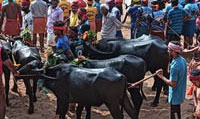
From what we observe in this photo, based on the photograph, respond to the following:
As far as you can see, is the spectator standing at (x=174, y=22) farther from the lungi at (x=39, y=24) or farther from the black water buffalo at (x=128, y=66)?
the lungi at (x=39, y=24)

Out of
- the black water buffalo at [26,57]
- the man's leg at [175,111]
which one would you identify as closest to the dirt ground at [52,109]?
the black water buffalo at [26,57]

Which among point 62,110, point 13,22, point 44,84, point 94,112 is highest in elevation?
point 13,22

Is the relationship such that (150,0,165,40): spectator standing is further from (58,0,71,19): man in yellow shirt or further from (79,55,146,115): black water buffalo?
(79,55,146,115): black water buffalo

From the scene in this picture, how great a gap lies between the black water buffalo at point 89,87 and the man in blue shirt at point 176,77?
35.3 inches

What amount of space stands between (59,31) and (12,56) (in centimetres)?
169

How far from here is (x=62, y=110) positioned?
7.29m

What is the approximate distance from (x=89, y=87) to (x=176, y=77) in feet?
5.49

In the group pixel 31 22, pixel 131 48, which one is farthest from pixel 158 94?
pixel 31 22

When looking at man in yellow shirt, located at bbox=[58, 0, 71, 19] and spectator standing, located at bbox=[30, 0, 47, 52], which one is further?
man in yellow shirt, located at bbox=[58, 0, 71, 19]

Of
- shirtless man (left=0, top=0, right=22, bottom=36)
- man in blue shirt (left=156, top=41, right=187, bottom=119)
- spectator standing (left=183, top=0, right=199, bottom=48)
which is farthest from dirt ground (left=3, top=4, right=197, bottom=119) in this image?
spectator standing (left=183, top=0, right=199, bottom=48)

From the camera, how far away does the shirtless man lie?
1121 centimetres

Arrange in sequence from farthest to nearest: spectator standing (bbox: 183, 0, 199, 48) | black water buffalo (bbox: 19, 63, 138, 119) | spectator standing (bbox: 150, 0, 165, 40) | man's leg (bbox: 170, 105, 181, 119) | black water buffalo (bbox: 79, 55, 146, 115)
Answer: spectator standing (bbox: 183, 0, 199, 48), spectator standing (bbox: 150, 0, 165, 40), black water buffalo (bbox: 79, 55, 146, 115), black water buffalo (bbox: 19, 63, 138, 119), man's leg (bbox: 170, 105, 181, 119)

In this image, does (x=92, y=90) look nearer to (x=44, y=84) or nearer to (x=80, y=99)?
(x=80, y=99)

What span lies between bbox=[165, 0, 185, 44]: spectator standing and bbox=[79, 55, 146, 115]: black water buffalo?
13.7ft
